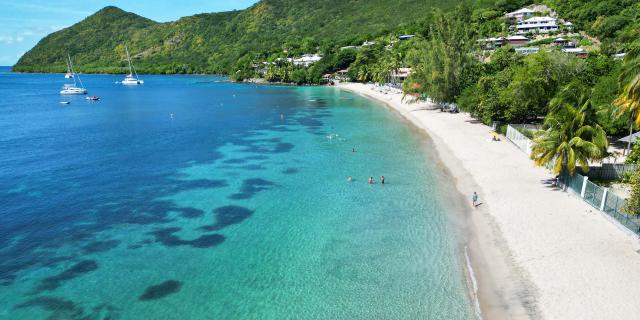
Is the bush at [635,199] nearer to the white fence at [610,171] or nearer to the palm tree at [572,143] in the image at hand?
the palm tree at [572,143]

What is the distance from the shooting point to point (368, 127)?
6100 cm

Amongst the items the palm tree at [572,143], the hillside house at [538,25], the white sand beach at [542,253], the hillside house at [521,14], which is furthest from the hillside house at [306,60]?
the palm tree at [572,143]

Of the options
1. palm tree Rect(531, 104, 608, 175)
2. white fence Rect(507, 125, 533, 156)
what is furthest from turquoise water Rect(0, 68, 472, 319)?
white fence Rect(507, 125, 533, 156)

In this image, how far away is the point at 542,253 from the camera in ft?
66.9

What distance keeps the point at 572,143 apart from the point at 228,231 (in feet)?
78.4

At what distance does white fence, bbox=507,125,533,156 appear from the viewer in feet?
124

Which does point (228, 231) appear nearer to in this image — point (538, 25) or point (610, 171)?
point (610, 171)

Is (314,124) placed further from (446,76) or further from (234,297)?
(234,297)

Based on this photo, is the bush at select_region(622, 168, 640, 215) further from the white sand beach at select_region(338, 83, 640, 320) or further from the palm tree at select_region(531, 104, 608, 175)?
the palm tree at select_region(531, 104, 608, 175)

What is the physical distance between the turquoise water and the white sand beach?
1.88 meters

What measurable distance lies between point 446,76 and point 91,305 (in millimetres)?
56670

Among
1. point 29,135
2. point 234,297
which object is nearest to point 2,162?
point 29,135

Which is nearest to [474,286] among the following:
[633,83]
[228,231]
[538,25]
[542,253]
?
[542,253]

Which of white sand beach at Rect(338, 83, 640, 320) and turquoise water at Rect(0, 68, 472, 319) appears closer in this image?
white sand beach at Rect(338, 83, 640, 320)
